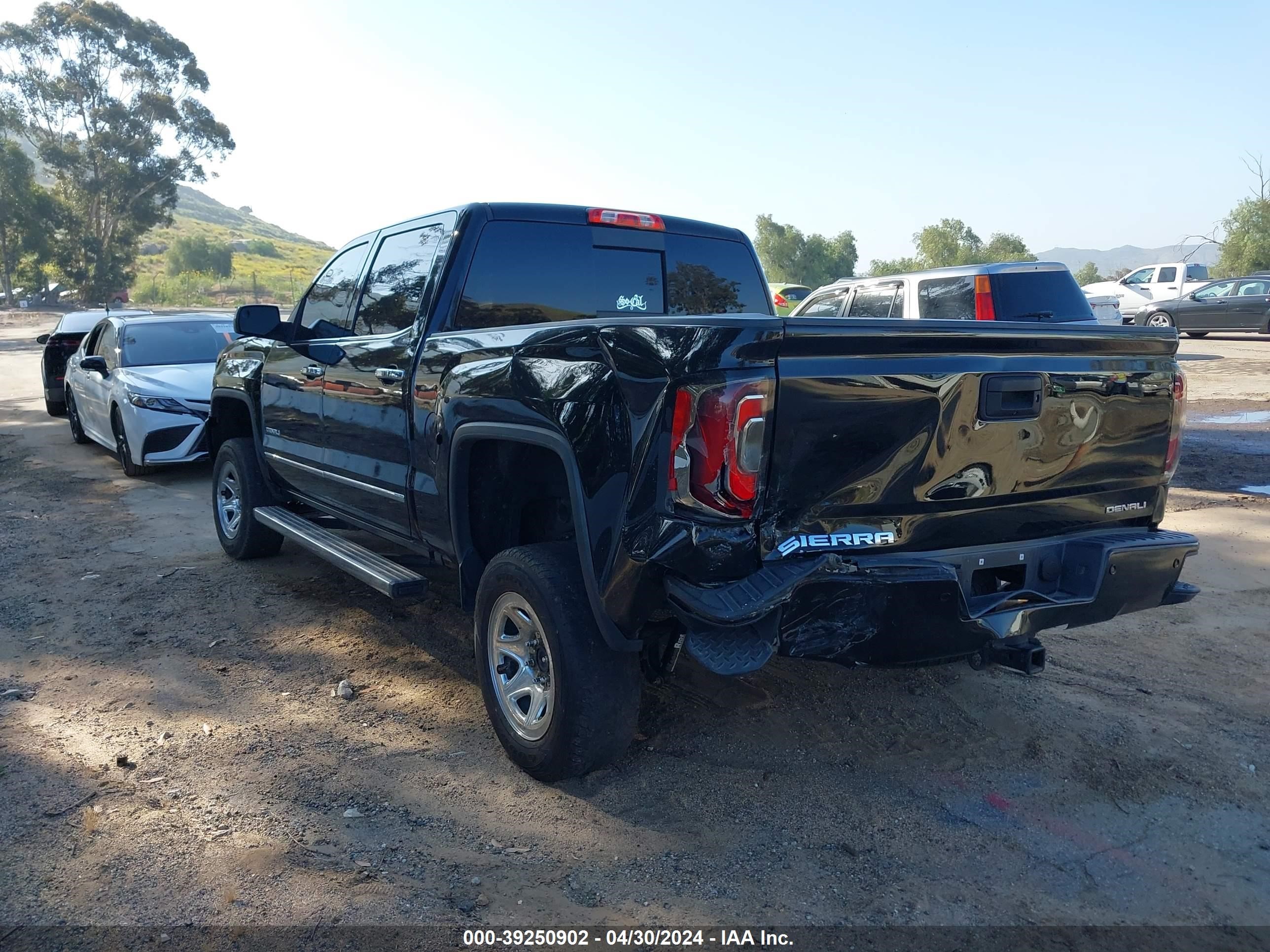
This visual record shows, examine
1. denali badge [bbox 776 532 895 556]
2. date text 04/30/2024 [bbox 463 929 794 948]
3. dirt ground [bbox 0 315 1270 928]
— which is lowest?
dirt ground [bbox 0 315 1270 928]

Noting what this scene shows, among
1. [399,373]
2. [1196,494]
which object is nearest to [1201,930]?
[399,373]

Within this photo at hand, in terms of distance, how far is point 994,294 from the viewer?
9266mm

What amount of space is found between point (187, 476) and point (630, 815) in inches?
310

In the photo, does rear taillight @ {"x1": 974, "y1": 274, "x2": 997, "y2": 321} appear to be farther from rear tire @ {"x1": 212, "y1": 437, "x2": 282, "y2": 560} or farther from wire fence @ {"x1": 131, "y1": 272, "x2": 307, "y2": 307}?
wire fence @ {"x1": 131, "y1": 272, "x2": 307, "y2": 307}

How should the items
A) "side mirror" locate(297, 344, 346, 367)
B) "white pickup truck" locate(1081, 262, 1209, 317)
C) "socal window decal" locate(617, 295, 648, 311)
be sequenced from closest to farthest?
"socal window decal" locate(617, 295, 648, 311) → "side mirror" locate(297, 344, 346, 367) → "white pickup truck" locate(1081, 262, 1209, 317)

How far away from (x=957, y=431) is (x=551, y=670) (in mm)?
1547

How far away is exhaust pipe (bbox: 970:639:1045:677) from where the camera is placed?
303 cm

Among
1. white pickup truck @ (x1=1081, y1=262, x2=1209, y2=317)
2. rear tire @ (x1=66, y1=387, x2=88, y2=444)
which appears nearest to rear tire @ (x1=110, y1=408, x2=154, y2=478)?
rear tire @ (x1=66, y1=387, x2=88, y2=444)

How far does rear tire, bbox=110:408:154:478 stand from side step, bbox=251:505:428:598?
14.3 ft

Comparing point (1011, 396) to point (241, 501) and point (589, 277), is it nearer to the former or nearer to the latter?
point (589, 277)

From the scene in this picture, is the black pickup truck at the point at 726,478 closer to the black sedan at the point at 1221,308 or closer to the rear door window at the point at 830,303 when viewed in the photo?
the rear door window at the point at 830,303

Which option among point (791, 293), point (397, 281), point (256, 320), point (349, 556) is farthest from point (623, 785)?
point (791, 293)

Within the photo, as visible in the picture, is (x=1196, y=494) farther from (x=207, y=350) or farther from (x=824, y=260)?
(x=824, y=260)

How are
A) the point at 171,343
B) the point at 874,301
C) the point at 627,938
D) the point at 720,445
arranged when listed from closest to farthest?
1. the point at 627,938
2. the point at 720,445
3. the point at 874,301
4. the point at 171,343
